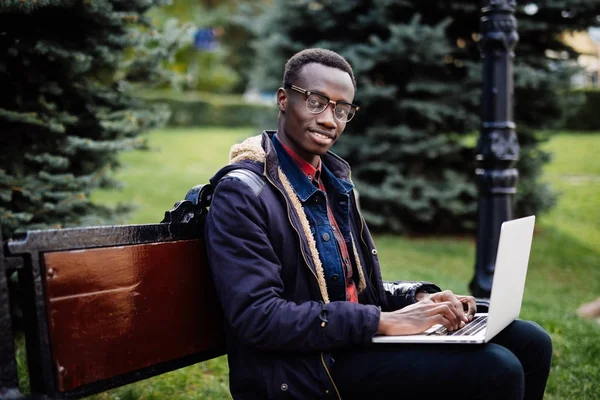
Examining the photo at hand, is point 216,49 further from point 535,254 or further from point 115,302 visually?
point 115,302

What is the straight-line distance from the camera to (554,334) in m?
4.96

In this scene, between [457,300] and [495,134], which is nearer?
[457,300]

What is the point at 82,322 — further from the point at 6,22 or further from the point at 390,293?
the point at 6,22

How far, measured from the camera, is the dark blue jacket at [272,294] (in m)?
2.26

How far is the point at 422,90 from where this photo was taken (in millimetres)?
9977

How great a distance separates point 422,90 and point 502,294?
26.0 ft

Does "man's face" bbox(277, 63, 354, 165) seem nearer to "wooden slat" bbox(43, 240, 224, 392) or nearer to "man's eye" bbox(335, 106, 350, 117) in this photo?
"man's eye" bbox(335, 106, 350, 117)

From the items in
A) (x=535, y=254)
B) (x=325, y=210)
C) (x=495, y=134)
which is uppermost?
(x=495, y=134)

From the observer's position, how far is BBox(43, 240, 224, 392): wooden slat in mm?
2062

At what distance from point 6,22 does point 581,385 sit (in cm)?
417

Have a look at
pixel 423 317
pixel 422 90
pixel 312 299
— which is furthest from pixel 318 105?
pixel 422 90

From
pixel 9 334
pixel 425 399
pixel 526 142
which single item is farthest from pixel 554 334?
pixel 526 142

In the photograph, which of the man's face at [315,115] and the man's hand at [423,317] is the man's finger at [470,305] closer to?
the man's hand at [423,317]

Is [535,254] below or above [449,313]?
below
